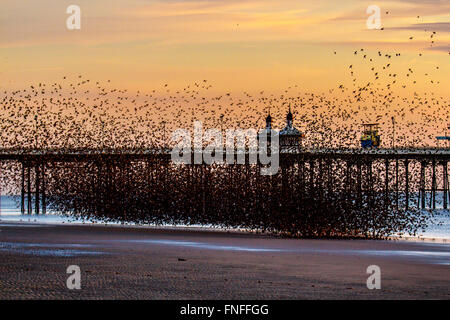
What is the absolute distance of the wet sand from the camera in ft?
70.4

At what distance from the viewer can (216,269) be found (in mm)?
26688

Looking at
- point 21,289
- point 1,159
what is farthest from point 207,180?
point 1,159

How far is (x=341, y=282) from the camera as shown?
78.1 ft

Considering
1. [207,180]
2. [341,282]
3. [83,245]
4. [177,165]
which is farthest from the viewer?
[177,165]

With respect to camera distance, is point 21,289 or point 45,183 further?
point 45,183

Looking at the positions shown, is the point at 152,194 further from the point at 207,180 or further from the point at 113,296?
the point at 113,296

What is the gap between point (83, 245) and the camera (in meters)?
36.1

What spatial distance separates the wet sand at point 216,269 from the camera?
70.4ft

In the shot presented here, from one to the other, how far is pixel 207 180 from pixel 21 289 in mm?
51555

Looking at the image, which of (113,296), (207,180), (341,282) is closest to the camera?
(113,296)

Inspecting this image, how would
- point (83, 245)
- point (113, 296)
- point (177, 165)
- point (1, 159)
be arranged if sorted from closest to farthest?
point (113, 296) → point (83, 245) → point (177, 165) → point (1, 159)

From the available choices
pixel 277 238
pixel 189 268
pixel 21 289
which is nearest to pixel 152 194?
pixel 277 238

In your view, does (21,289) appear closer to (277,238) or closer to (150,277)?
(150,277)
